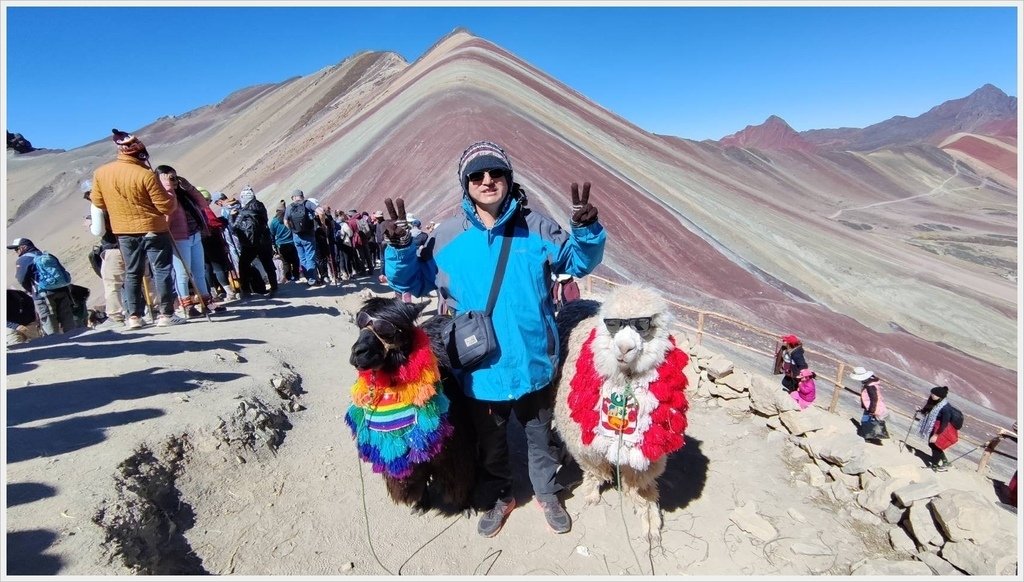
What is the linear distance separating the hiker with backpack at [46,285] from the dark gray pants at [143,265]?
1.64m

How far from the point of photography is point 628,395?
2672 millimetres

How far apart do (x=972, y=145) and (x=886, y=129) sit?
117 feet

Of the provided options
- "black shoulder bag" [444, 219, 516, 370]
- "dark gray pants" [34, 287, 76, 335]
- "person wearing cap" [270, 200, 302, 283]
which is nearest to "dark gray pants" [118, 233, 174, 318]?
"dark gray pants" [34, 287, 76, 335]

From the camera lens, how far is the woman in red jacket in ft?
18.1

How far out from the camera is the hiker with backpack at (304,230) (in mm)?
6652

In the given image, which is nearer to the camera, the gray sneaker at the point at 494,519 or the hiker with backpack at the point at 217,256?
the gray sneaker at the point at 494,519

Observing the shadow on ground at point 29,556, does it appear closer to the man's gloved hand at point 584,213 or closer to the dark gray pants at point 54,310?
the man's gloved hand at point 584,213

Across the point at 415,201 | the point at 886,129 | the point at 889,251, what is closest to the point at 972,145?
the point at 886,129

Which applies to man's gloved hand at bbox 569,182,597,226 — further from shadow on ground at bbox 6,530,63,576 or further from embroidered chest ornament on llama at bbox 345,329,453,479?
shadow on ground at bbox 6,530,63,576

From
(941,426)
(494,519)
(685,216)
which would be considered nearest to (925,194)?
(685,216)

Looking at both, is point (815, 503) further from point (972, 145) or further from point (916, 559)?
point (972, 145)

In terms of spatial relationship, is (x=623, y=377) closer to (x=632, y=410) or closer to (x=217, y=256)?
(x=632, y=410)

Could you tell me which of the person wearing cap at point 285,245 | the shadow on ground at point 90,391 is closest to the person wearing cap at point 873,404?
the shadow on ground at point 90,391

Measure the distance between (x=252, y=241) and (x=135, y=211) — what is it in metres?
2.01
